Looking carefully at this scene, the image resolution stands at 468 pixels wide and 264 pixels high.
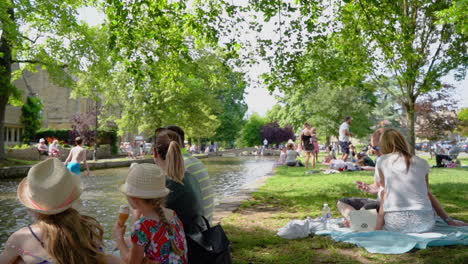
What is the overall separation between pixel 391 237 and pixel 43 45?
23.0m

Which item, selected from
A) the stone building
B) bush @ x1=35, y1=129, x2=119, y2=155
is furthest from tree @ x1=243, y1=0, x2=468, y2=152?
the stone building

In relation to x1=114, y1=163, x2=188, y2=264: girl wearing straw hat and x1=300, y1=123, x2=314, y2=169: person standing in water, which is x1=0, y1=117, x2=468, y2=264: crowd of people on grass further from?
x1=300, y1=123, x2=314, y2=169: person standing in water

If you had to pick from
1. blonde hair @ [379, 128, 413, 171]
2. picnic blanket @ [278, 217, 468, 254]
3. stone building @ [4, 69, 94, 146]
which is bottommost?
picnic blanket @ [278, 217, 468, 254]

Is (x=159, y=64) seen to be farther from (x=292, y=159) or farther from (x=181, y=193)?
(x=292, y=159)

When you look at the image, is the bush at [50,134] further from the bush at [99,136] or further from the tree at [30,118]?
the tree at [30,118]

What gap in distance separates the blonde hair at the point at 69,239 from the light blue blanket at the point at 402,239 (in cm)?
332

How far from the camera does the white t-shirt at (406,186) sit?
4.76 metres

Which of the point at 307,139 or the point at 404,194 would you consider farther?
the point at 307,139

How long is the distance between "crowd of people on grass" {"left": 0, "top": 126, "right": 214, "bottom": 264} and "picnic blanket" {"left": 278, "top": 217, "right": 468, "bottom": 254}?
196cm

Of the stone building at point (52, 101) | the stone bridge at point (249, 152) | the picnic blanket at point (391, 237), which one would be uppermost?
the stone building at point (52, 101)

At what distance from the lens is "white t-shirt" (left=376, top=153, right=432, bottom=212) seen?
4.76m

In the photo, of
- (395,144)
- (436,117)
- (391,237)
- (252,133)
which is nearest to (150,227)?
(391,237)

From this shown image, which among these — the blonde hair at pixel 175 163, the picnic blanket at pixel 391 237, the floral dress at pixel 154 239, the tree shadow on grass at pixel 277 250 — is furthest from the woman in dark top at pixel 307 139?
the floral dress at pixel 154 239

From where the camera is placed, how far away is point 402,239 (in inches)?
180
